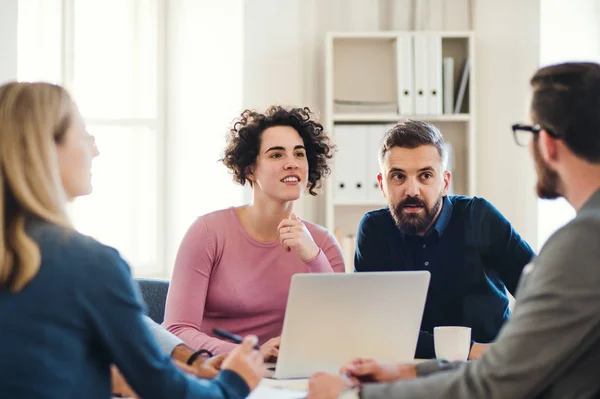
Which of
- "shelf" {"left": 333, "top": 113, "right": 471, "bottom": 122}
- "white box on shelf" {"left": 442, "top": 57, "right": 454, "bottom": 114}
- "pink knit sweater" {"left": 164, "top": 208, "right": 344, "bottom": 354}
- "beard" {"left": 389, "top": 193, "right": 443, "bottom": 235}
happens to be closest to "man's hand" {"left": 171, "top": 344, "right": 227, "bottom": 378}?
"pink knit sweater" {"left": 164, "top": 208, "right": 344, "bottom": 354}

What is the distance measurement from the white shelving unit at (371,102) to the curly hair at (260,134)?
1238mm

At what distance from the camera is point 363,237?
247 centimetres

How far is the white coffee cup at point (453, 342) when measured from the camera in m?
1.86

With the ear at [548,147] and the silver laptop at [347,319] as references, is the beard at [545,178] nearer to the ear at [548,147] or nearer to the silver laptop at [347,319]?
the ear at [548,147]

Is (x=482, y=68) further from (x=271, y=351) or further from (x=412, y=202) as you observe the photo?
(x=271, y=351)

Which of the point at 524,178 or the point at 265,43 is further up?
the point at 265,43

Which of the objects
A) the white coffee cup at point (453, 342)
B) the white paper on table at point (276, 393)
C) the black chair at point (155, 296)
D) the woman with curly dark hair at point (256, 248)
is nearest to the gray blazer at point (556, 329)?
the white paper on table at point (276, 393)

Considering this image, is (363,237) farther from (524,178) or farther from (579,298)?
(524,178)

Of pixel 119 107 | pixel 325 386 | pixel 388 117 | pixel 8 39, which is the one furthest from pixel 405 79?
pixel 325 386

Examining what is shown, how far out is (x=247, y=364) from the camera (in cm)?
146

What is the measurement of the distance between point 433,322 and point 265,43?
203 centimetres

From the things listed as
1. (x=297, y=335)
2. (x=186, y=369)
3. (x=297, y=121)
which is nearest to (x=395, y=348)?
(x=297, y=335)

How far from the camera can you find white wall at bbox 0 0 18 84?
371cm

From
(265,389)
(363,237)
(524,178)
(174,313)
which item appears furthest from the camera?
(524,178)
